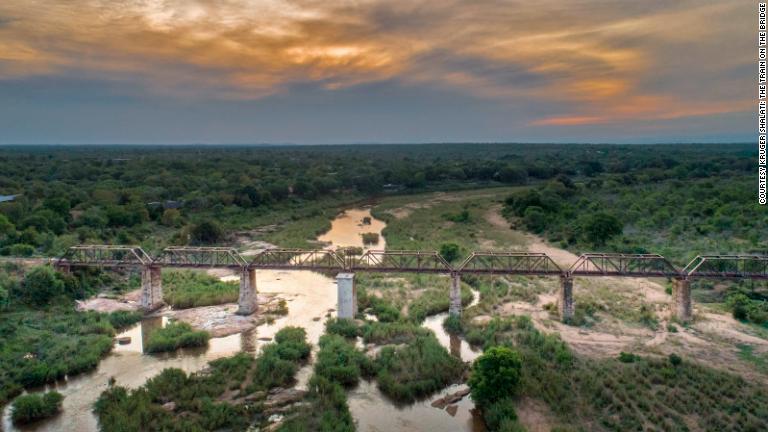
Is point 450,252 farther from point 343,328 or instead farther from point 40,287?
point 40,287

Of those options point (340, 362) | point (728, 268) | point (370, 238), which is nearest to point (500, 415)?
point (340, 362)

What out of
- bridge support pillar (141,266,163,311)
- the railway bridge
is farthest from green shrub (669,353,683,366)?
bridge support pillar (141,266,163,311)

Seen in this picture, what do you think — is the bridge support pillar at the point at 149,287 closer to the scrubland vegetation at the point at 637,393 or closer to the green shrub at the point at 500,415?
the scrubland vegetation at the point at 637,393

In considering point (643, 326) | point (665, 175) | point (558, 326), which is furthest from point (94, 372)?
point (665, 175)

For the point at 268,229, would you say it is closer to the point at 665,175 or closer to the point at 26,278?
the point at 26,278

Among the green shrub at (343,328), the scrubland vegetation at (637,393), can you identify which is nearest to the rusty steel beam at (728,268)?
the scrubland vegetation at (637,393)

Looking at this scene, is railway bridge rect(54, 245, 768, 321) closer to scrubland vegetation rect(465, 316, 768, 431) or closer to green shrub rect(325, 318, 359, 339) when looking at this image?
green shrub rect(325, 318, 359, 339)

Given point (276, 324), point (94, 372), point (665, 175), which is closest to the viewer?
point (94, 372)
